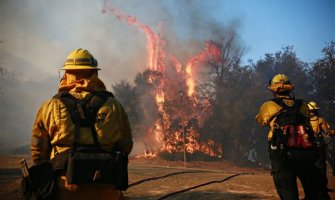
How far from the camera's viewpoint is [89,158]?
273 centimetres

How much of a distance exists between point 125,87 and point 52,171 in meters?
33.2

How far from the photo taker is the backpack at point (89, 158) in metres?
2.70

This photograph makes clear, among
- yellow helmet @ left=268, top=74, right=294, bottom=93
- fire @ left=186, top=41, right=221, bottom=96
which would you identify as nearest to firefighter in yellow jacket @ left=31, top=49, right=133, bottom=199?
yellow helmet @ left=268, top=74, right=294, bottom=93

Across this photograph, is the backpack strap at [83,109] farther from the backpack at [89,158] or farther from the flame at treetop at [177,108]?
the flame at treetop at [177,108]

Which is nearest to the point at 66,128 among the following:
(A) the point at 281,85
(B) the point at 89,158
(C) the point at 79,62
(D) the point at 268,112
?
(B) the point at 89,158

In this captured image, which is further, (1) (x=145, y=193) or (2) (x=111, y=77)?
(2) (x=111, y=77)

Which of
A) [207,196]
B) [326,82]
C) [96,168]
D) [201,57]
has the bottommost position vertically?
[207,196]

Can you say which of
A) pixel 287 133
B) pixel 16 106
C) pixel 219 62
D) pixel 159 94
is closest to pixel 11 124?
pixel 16 106

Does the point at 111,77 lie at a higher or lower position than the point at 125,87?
higher

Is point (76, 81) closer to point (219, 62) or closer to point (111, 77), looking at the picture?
point (219, 62)

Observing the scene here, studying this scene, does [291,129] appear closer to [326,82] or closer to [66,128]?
[66,128]

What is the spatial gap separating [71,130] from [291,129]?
308cm

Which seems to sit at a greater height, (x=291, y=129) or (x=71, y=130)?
(x=291, y=129)

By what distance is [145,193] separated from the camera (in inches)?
340
